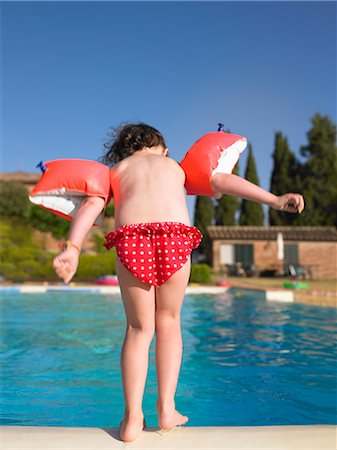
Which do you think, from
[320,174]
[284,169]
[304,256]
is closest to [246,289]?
[304,256]

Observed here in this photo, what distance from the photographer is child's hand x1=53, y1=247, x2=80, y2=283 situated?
192 cm

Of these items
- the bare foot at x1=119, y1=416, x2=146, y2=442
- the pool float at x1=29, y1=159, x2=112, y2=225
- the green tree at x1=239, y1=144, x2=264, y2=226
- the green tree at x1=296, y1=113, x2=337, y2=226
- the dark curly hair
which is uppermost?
the green tree at x1=296, y1=113, x2=337, y2=226

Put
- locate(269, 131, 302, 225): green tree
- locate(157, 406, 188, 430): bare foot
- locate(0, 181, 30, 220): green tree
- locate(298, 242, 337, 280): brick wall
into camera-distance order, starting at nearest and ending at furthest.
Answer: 1. locate(157, 406, 188, 430): bare foot
2. locate(298, 242, 337, 280): brick wall
3. locate(0, 181, 30, 220): green tree
4. locate(269, 131, 302, 225): green tree

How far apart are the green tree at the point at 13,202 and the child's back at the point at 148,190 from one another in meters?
29.1

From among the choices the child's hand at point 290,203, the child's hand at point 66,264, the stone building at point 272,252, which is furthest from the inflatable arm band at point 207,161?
the stone building at point 272,252

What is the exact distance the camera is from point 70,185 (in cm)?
229

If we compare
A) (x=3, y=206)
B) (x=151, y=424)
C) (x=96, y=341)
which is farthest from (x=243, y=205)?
(x=151, y=424)

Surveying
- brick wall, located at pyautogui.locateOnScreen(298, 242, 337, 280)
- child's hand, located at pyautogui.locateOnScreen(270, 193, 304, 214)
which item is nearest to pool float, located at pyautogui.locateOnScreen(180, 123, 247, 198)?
child's hand, located at pyautogui.locateOnScreen(270, 193, 304, 214)

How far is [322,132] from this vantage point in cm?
3491

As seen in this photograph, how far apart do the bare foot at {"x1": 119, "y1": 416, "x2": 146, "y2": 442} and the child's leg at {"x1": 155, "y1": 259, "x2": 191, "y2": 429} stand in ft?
0.43

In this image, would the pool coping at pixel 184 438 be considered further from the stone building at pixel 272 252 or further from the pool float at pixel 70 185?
the stone building at pixel 272 252

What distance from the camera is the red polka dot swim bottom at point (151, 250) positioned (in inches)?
80.6

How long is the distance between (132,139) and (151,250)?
2.18 feet

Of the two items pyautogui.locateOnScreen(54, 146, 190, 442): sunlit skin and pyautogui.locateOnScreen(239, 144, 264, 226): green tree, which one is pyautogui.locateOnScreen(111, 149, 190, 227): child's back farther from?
pyautogui.locateOnScreen(239, 144, 264, 226): green tree
